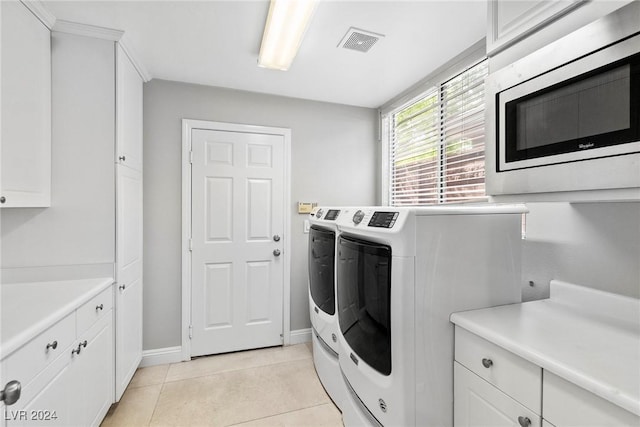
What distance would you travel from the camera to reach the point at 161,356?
2498 mm

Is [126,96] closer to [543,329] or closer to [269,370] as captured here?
[269,370]

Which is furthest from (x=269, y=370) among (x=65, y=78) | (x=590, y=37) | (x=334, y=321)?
(x=590, y=37)

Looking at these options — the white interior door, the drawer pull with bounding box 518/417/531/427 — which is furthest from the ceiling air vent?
the drawer pull with bounding box 518/417/531/427

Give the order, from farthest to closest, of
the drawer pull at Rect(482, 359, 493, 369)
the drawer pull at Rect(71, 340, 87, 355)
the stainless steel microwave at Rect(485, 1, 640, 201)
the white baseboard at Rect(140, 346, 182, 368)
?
the white baseboard at Rect(140, 346, 182, 368), the drawer pull at Rect(71, 340, 87, 355), the drawer pull at Rect(482, 359, 493, 369), the stainless steel microwave at Rect(485, 1, 640, 201)

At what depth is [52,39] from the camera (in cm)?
176

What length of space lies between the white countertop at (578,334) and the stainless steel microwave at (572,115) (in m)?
0.49

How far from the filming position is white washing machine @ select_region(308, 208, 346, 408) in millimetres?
1966

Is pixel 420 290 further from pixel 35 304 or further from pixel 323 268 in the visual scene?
pixel 35 304

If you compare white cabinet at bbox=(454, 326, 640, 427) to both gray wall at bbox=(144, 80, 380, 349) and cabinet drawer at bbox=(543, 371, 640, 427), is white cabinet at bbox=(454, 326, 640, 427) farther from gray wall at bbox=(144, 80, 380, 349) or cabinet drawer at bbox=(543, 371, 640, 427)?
gray wall at bbox=(144, 80, 380, 349)

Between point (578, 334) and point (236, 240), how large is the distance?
7.88ft

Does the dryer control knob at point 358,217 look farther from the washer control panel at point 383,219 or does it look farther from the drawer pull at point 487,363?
the drawer pull at point 487,363

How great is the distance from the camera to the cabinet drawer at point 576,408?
28.4 inches

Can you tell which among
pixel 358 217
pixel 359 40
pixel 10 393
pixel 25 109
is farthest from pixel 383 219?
pixel 25 109

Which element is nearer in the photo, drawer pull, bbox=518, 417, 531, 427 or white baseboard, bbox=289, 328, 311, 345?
drawer pull, bbox=518, 417, 531, 427
